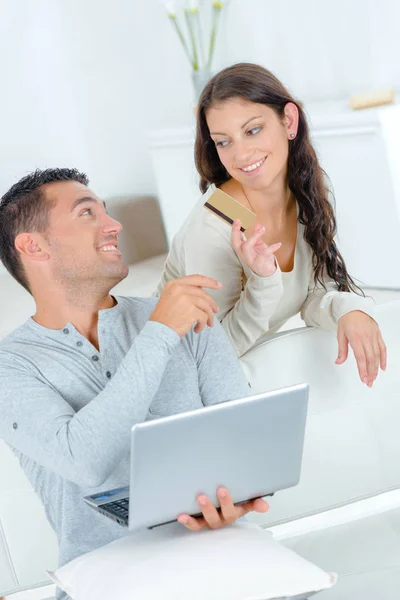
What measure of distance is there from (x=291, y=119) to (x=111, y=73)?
271cm

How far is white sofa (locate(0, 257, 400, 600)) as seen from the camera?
1575 mm

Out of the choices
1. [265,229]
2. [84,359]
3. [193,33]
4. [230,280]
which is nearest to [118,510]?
[84,359]

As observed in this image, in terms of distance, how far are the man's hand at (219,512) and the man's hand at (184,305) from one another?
0.79ft

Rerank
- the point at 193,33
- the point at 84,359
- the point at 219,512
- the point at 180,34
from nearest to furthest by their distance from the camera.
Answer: the point at 219,512 < the point at 84,359 < the point at 180,34 < the point at 193,33

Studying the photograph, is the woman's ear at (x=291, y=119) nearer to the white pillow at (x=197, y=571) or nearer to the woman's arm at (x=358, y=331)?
the woman's arm at (x=358, y=331)

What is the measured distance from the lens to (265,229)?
6.00 ft

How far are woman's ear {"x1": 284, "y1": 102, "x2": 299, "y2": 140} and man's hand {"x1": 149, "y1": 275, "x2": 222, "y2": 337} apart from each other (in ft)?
2.04

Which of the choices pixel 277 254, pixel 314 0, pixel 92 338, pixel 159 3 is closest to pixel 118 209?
pixel 159 3

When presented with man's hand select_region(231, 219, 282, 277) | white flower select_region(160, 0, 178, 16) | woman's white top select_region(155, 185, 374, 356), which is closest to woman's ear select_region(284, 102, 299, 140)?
woman's white top select_region(155, 185, 374, 356)

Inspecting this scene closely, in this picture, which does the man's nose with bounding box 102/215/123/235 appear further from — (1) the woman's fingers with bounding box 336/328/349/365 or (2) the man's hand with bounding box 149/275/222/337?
(1) the woman's fingers with bounding box 336/328/349/365

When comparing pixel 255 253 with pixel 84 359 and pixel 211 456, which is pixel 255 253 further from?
pixel 211 456

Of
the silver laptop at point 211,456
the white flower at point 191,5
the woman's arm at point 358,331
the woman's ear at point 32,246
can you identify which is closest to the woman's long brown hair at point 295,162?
the woman's arm at point 358,331

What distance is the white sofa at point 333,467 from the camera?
1.58 meters

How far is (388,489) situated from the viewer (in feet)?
5.78
